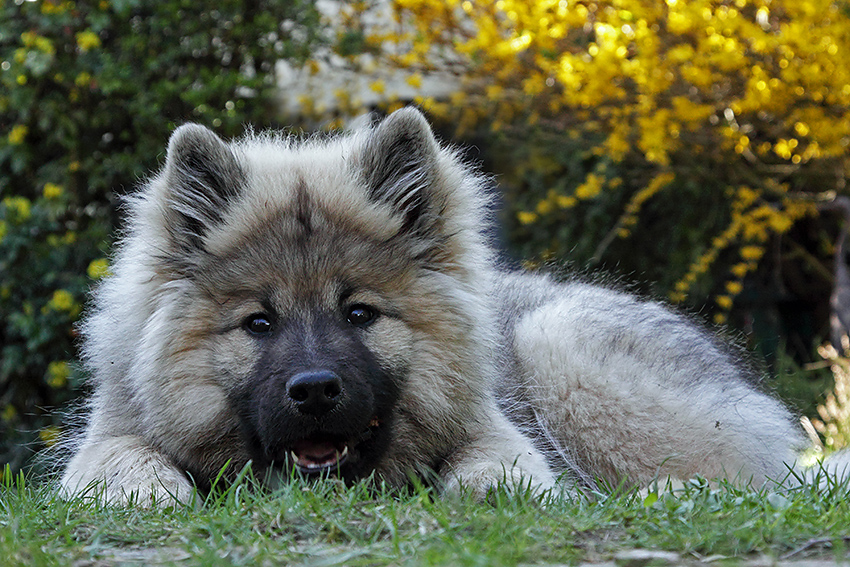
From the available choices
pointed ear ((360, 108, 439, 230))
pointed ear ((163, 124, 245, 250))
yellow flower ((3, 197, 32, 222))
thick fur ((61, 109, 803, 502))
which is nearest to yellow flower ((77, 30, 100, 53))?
yellow flower ((3, 197, 32, 222))

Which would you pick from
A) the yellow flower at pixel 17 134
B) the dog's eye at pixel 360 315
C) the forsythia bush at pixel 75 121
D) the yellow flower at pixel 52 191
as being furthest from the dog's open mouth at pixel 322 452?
the yellow flower at pixel 17 134

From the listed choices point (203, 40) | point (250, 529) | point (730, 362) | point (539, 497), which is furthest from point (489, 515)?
point (203, 40)

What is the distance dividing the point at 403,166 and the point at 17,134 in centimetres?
380

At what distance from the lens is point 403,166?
380cm

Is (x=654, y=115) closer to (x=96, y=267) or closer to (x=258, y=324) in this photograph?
(x=96, y=267)

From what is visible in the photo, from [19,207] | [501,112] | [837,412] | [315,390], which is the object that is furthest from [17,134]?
[837,412]

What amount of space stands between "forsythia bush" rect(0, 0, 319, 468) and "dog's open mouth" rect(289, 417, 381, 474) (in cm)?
326

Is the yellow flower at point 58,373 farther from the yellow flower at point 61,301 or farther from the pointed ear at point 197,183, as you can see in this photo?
the pointed ear at point 197,183

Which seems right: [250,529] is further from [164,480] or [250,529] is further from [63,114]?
[63,114]

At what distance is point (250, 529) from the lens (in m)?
2.61

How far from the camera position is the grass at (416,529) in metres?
2.37

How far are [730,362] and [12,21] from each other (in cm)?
532

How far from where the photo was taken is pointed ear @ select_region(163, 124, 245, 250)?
11.9ft

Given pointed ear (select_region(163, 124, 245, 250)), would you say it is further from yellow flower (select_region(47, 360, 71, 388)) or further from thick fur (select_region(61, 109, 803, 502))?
yellow flower (select_region(47, 360, 71, 388))
